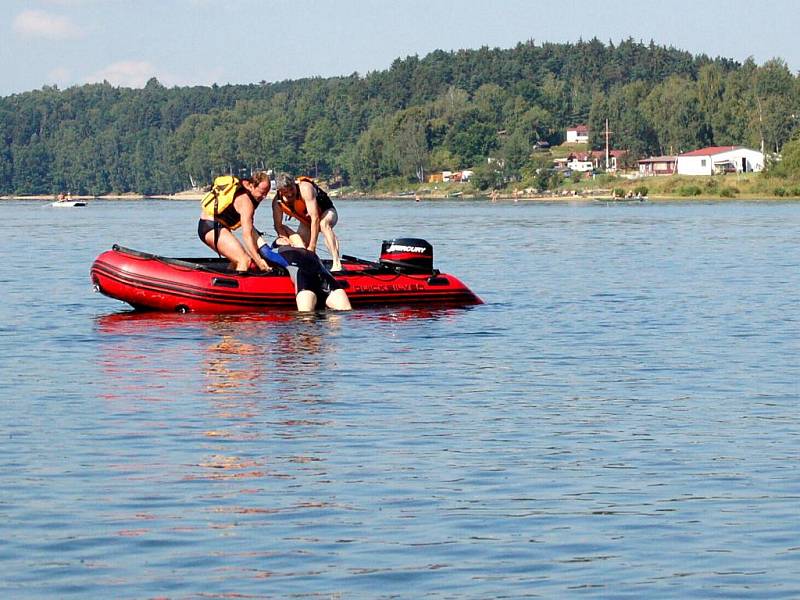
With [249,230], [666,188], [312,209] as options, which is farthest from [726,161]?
[249,230]

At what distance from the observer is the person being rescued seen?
22031 mm

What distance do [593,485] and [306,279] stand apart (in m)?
11.6

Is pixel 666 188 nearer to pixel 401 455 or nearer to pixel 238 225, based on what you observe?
pixel 238 225

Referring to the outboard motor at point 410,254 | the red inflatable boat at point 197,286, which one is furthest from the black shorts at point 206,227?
the outboard motor at point 410,254

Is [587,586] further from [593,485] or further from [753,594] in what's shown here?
[593,485]

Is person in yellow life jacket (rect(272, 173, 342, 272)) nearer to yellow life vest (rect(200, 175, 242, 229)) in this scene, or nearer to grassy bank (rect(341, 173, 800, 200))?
yellow life vest (rect(200, 175, 242, 229))

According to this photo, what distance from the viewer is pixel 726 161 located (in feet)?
509

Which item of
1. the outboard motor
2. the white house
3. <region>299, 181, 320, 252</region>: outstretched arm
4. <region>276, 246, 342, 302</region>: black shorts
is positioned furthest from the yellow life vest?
the white house

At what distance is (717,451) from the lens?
477 inches

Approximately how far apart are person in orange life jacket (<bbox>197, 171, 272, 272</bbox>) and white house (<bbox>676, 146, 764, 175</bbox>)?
135 m

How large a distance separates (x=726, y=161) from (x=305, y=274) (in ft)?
452

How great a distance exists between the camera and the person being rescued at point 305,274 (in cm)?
2203

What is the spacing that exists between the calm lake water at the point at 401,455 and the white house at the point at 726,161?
133361 mm

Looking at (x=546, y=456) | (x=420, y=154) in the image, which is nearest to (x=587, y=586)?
(x=546, y=456)
